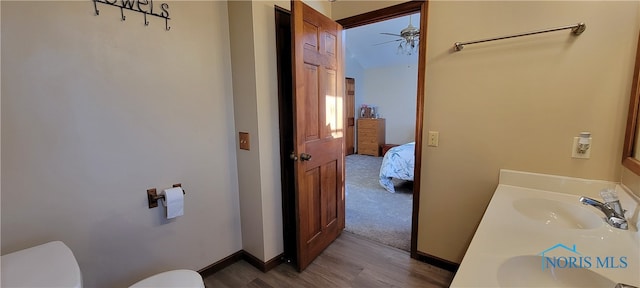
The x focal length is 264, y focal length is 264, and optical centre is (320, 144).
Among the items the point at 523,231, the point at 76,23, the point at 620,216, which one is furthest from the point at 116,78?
the point at 620,216

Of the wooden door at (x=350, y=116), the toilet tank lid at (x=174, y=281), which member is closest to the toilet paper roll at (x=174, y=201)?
the toilet tank lid at (x=174, y=281)

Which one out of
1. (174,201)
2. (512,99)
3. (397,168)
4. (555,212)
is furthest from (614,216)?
(397,168)

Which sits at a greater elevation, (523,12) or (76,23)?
(523,12)

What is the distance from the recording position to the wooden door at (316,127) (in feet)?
5.91

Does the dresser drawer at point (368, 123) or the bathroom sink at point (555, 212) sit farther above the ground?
the dresser drawer at point (368, 123)

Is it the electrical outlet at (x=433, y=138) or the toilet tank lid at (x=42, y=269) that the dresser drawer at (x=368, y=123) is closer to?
the electrical outlet at (x=433, y=138)

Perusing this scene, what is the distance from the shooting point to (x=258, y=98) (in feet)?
6.00

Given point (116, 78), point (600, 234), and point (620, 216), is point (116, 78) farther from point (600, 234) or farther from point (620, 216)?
point (620, 216)

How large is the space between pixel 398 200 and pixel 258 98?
2545mm

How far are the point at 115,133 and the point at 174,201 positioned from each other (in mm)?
509

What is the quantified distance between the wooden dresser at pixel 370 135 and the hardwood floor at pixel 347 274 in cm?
472

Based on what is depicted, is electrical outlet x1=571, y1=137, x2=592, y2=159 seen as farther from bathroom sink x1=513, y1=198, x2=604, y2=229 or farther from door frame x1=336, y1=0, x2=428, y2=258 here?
door frame x1=336, y1=0, x2=428, y2=258

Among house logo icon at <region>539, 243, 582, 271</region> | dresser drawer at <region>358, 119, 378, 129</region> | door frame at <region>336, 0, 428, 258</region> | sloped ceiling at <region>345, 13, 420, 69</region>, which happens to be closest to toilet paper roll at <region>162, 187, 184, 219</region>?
door frame at <region>336, 0, 428, 258</region>

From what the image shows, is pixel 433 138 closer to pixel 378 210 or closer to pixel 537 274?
pixel 537 274
